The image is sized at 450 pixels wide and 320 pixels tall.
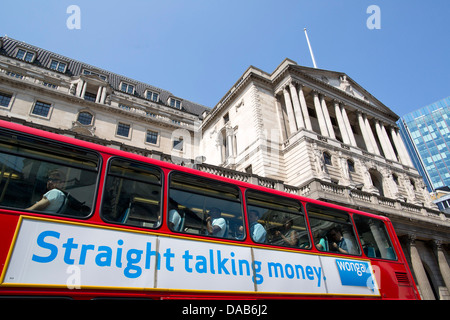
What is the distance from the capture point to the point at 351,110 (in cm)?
3266

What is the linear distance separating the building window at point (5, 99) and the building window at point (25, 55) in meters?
7.16

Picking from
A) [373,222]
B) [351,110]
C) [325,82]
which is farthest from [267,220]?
[351,110]

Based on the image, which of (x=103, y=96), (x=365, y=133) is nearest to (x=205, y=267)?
(x=103, y=96)

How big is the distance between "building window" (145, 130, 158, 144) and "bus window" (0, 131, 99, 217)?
2586cm

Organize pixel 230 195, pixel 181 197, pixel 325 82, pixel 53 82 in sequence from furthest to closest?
1. pixel 325 82
2. pixel 53 82
3. pixel 230 195
4. pixel 181 197

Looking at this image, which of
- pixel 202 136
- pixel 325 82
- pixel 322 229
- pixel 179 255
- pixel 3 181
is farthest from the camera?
pixel 202 136

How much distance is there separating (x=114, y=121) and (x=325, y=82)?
24.9 metres

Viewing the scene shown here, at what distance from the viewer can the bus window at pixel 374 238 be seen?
22.9ft

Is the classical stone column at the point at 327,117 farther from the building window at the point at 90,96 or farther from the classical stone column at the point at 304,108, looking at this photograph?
the building window at the point at 90,96

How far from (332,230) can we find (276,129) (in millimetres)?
20933

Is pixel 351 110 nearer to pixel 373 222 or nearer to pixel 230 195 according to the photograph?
pixel 373 222

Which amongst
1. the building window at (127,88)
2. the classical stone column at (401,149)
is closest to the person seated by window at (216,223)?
the building window at (127,88)

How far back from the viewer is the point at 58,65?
31.4 meters

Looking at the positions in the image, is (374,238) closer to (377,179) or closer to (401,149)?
(377,179)
